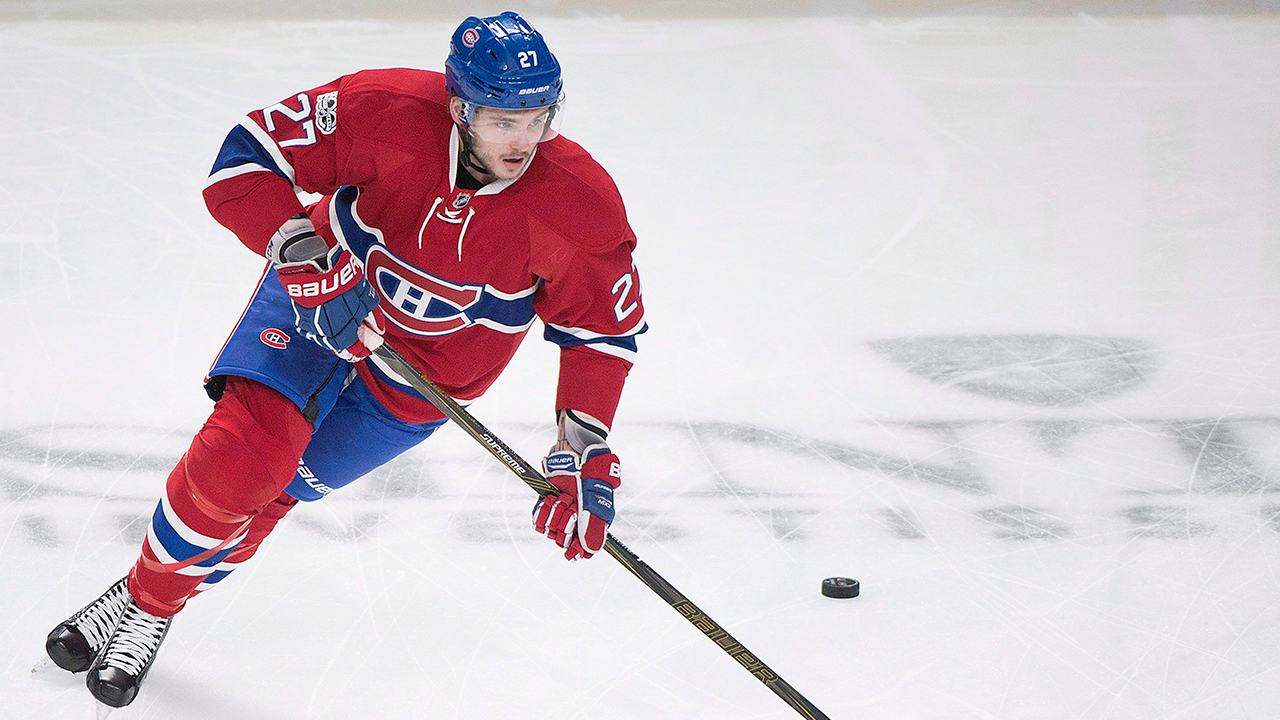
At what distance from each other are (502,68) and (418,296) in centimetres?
44

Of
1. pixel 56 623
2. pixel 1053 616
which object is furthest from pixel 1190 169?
pixel 56 623

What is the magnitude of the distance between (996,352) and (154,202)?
279 cm

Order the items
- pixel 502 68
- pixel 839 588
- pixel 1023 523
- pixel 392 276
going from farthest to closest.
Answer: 1. pixel 1023 523
2. pixel 839 588
3. pixel 392 276
4. pixel 502 68

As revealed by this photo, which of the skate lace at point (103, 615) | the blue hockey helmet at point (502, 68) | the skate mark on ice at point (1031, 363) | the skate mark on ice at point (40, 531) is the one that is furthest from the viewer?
the skate mark on ice at point (1031, 363)

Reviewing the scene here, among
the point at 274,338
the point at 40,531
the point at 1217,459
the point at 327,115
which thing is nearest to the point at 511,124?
the point at 327,115

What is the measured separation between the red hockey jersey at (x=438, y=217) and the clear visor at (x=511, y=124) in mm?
86

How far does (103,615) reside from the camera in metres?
2.19

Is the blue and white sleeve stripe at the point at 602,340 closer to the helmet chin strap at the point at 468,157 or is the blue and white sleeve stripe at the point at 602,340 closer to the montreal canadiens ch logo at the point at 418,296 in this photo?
the montreal canadiens ch logo at the point at 418,296

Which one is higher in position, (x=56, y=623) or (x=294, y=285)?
(x=294, y=285)

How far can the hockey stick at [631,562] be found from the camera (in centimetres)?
202

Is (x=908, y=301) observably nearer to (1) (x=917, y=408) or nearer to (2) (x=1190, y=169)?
(1) (x=917, y=408)

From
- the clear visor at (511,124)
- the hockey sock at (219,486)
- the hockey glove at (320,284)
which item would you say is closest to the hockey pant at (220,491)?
the hockey sock at (219,486)

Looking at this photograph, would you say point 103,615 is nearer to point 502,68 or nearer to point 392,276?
point 392,276

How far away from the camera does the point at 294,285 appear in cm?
189
